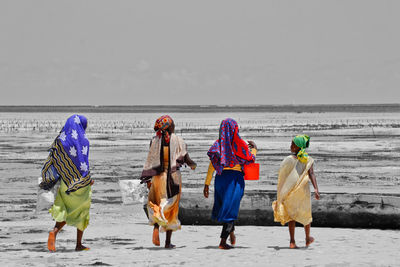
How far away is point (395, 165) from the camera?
71.9 ft

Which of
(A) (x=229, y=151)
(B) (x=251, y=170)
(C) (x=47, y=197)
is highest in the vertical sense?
(A) (x=229, y=151)

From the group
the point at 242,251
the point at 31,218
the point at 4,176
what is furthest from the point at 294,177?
the point at 4,176

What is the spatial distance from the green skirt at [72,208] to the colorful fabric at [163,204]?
2.62 feet

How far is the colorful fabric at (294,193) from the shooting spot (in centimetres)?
896

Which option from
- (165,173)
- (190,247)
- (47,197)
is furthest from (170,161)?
(47,197)

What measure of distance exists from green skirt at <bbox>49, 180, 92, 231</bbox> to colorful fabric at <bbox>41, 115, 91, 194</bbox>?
3.3 inches

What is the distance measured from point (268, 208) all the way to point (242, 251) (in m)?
1.92

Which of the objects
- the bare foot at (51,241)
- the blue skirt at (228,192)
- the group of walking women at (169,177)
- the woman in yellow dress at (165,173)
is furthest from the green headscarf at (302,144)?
the bare foot at (51,241)

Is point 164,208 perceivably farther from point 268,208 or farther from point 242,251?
point 268,208

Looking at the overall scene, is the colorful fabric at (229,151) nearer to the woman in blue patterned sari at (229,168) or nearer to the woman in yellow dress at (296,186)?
the woman in blue patterned sari at (229,168)

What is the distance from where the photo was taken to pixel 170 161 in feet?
29.5

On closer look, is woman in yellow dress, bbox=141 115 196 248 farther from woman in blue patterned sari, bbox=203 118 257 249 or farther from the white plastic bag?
the white plastic bag

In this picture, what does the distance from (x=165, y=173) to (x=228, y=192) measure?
802 millimetres

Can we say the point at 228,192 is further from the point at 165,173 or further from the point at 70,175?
the point at 70,175
